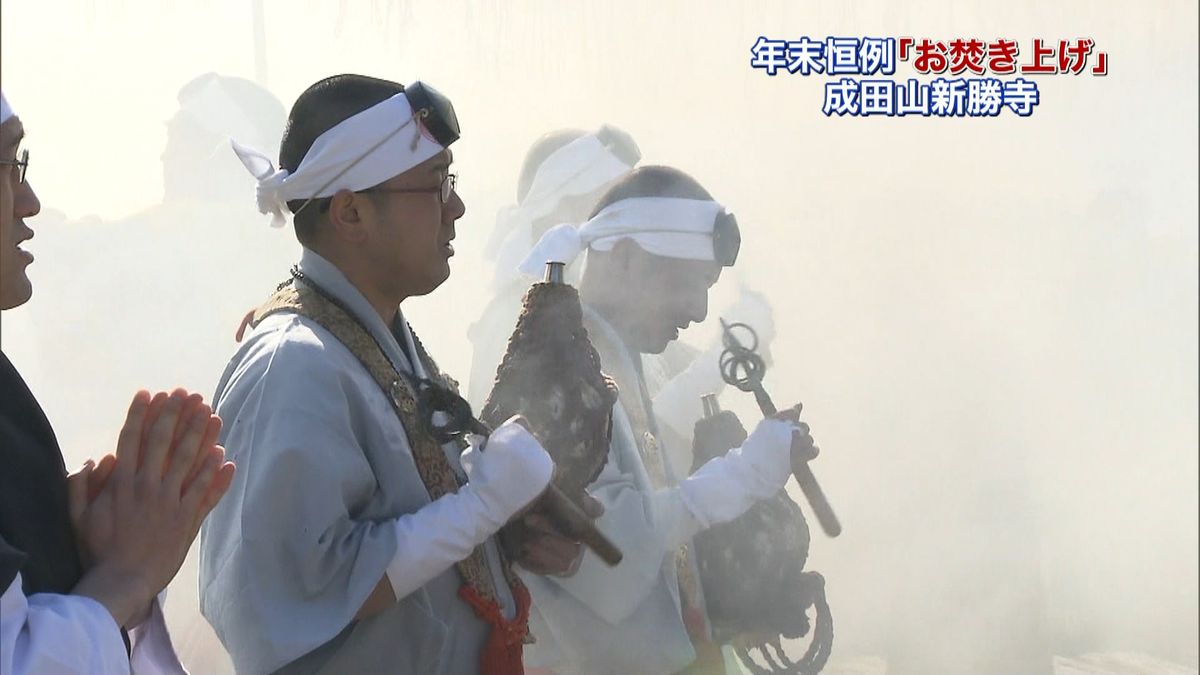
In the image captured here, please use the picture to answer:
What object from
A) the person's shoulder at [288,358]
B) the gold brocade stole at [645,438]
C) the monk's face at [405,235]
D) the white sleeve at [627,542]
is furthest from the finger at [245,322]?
the gold brocade stole at [645,438]

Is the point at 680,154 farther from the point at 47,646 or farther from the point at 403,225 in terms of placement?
the point at 47,646

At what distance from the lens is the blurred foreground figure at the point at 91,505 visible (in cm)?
140

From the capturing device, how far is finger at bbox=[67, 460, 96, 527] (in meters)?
1.52

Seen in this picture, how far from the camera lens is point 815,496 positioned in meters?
3.20

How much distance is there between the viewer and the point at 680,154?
155 inches

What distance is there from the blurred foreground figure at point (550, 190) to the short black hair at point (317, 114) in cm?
146

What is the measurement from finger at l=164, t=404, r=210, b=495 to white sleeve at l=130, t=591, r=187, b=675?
7.8 inches

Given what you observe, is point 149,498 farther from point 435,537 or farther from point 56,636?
point 435,537

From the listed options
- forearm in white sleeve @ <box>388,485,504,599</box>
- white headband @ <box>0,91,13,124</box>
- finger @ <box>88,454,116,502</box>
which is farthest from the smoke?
white headband @ <box>0,91,13,124</box>

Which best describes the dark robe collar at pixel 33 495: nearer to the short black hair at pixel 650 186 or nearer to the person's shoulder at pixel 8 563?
the person's shoulder at pixel 8 563

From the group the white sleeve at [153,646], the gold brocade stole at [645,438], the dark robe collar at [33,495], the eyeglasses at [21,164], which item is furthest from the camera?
the gold brocade stole at [645,438]

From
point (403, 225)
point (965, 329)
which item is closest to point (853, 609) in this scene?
point (965, 329)

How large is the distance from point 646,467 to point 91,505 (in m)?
1.79

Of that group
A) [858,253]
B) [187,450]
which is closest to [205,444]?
[187,450]
